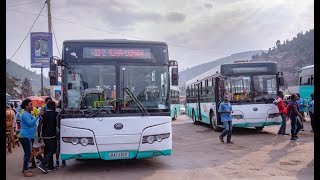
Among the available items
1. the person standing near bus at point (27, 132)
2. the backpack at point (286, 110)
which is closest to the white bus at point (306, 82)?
the backpack at point (286, 110)

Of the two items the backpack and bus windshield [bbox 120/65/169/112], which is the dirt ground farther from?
bus windshield [bbox 120/65/169/112]

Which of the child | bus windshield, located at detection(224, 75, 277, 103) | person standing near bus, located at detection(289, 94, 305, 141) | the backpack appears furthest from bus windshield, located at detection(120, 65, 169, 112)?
bus windshield, located at detection(224, 75, 277, 103)

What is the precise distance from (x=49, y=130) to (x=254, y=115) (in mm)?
9881

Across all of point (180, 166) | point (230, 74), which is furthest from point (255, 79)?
point (180, 166)

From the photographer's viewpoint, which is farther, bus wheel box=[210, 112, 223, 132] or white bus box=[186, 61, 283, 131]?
bus wheel box=[210, 112, 223, 132]

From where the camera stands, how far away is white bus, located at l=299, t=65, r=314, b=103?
27.4 meters

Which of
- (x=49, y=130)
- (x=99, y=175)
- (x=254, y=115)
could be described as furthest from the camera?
(x=254, y=115)

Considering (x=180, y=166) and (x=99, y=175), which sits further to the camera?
(x=180, y=166)

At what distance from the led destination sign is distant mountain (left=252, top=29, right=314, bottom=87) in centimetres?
8899

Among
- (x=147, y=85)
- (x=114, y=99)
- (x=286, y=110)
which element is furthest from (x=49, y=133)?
(x=286, y=110)

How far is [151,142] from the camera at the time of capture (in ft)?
30.5

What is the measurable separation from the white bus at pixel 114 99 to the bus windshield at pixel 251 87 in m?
7.72

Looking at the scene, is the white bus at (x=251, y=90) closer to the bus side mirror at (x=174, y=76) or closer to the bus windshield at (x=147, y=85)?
the bus side mirror at (x=174, y=76)
